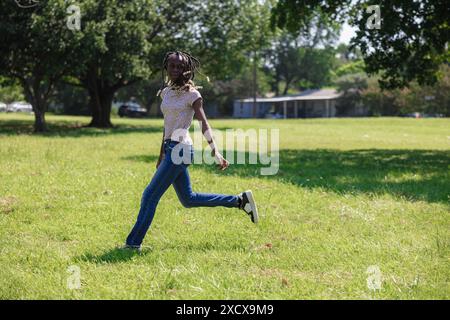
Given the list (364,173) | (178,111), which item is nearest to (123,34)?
(364,173)

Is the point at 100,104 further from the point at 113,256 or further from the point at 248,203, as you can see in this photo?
the point at 113,256

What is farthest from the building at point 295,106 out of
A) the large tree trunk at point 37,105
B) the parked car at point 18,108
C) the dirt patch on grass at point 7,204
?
the dirt patch on grass at point 7,204

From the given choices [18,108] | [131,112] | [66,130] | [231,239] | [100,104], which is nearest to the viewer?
[231,239]

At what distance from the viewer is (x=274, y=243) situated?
6188 millimetres

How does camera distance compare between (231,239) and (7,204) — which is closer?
(231,239)

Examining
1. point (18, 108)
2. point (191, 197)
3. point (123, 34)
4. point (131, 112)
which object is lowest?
point (191, 197)

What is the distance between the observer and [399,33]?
60.0 ft

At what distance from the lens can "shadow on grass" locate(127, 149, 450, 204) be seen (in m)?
10.2

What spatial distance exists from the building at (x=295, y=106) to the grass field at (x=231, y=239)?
218 feet

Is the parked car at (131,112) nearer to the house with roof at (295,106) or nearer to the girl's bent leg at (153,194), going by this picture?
the house with roof at (295,106)

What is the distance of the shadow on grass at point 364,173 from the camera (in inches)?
402

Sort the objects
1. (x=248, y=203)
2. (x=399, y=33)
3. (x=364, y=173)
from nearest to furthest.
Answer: (x=248, y=203)
(x=364, y=173)
(x=399, y=33)

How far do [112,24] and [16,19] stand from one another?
4730 mm
